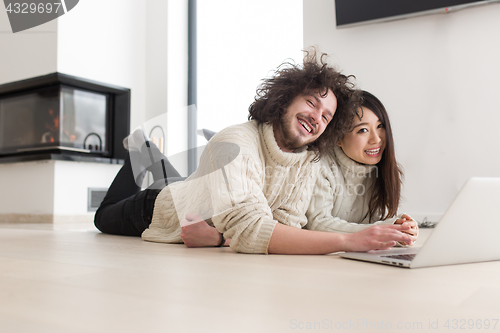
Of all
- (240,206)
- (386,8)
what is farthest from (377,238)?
(386,8)

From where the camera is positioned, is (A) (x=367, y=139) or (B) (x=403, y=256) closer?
(B) (x=403, y=256)

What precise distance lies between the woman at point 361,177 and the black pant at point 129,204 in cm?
70

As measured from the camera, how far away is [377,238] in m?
1.09

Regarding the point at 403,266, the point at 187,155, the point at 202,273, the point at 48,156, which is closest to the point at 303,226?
the point at 403,266

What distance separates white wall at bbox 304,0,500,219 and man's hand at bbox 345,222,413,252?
5.93 ft

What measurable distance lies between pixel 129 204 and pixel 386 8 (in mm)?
2174

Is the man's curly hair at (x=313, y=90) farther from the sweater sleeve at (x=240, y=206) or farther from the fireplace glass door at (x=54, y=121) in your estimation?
the fireplace glass door at (x=54, y=121)

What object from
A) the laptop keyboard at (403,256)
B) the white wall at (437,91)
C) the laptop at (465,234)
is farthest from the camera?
the white wall at (437,91)

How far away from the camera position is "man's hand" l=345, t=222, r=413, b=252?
1.08m

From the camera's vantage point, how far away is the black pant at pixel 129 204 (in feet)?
5.84

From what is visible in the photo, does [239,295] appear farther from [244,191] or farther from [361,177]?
[361,177]

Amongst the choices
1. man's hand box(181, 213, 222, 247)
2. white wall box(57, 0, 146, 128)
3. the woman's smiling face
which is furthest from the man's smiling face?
white wall box(57, 0, 146, 128)

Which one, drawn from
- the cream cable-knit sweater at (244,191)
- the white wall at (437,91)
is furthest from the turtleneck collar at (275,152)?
the white wall at (437,91)

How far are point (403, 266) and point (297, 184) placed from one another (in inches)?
20.4
